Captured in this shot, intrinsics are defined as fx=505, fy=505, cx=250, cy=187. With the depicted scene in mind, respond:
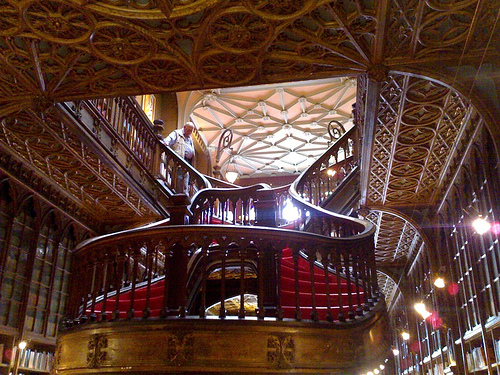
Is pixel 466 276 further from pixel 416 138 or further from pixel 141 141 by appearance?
pixel 141 141

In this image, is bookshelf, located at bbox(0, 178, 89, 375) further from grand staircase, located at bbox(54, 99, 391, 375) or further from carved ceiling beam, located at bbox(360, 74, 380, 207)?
carved ceiling beam, located at bbox(360, 74, 380, 207)

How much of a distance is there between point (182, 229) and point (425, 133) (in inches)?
146

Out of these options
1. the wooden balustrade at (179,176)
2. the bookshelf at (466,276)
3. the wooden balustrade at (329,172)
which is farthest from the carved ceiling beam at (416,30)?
the wooden balustrade at (179,176)

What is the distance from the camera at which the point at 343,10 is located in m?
4.27

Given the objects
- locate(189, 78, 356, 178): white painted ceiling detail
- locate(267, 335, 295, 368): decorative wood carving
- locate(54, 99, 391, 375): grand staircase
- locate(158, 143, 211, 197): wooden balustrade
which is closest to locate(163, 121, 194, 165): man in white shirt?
locate(158, 143, 211, 197): wooden balustrade

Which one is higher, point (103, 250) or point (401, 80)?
point (401, 80)

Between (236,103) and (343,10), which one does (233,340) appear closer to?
(343,10)

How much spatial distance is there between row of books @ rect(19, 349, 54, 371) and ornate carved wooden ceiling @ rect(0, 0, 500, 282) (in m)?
3.21

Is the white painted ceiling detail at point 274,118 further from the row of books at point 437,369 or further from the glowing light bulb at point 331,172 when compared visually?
the row of books at point 437,369

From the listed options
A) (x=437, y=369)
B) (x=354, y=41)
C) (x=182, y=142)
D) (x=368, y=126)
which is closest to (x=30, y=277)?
(x=182, y=142)

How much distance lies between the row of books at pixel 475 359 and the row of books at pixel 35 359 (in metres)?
6.04

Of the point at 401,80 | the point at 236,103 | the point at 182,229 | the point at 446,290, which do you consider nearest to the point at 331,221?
the point at 401,80

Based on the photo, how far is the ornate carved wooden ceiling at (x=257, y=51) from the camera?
13.9 ft

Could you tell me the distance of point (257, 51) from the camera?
4.79m
